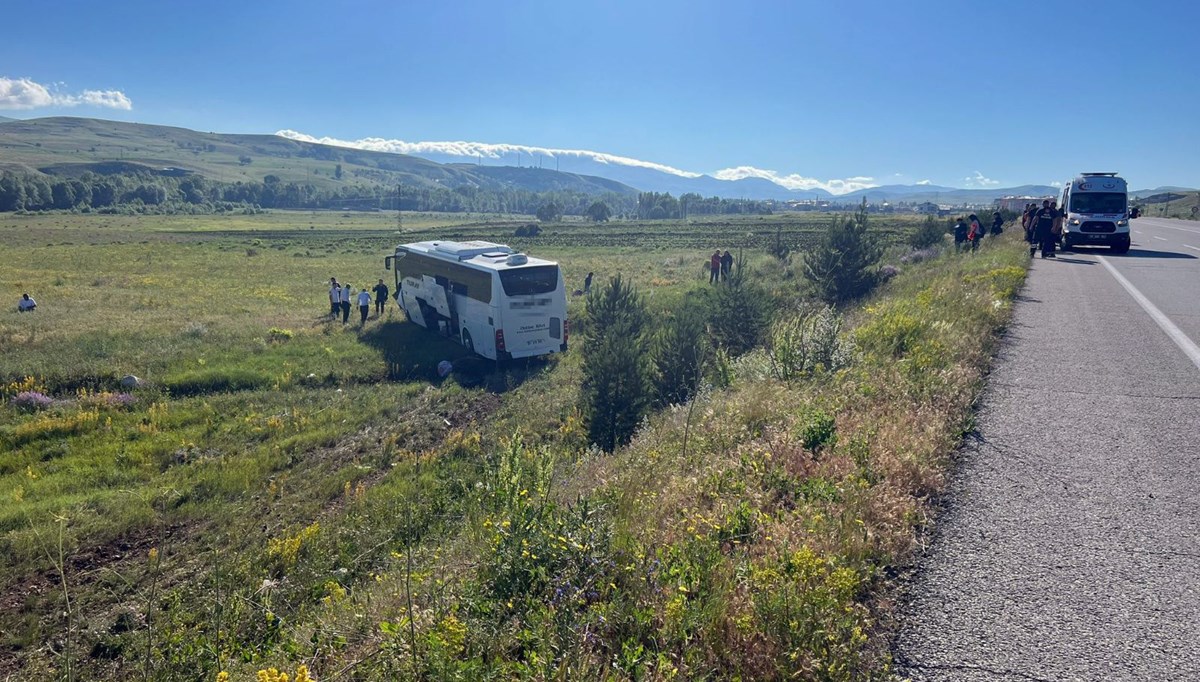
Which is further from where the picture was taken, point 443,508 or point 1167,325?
point 1167,325

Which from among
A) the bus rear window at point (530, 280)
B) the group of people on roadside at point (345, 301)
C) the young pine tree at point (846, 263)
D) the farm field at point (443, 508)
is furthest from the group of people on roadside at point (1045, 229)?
the group of people on roadside at point (345, 301)

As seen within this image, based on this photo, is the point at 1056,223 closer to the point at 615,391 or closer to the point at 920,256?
the point at 920,256

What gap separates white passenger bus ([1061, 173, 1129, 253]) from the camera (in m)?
21.3

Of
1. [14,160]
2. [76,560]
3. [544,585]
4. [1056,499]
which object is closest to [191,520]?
[76,560]

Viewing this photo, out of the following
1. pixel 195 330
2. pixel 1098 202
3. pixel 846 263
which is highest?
pixel 1098 202

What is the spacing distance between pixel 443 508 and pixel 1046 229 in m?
19.8

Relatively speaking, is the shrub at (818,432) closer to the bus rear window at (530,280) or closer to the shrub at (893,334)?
the shrub at (893,334)

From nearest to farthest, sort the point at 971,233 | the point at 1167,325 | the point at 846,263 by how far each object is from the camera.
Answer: the point at 1167,325 < the point at 971,233 < the point at 846,263

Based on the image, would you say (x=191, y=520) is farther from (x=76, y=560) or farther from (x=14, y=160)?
(x=14, y=160)

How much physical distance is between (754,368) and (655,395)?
16.5ft

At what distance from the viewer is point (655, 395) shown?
14.2 m

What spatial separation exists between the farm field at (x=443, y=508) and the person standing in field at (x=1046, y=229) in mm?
3186

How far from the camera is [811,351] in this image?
859 cm

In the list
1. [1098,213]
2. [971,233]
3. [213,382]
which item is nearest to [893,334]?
[213,382]
